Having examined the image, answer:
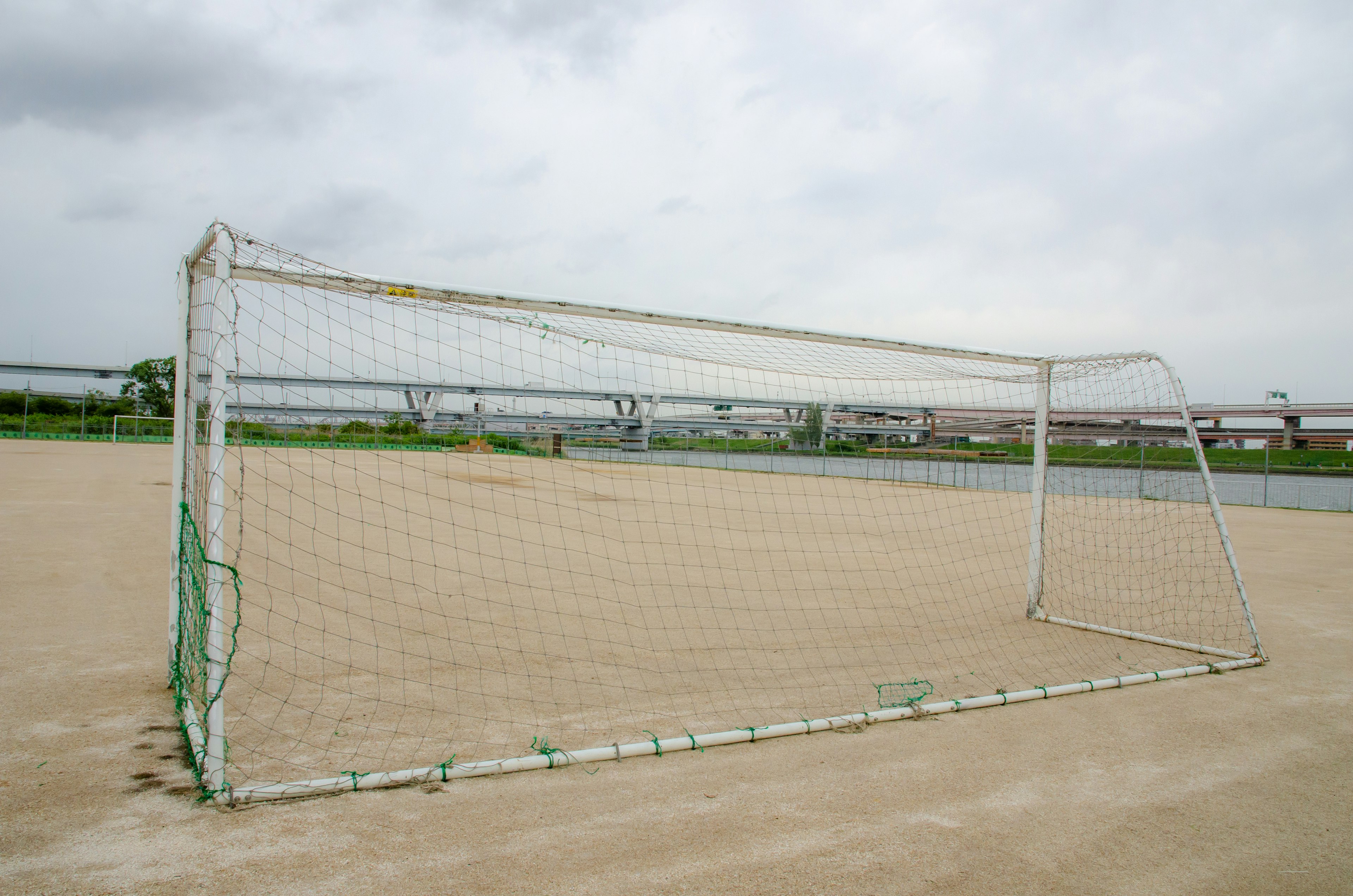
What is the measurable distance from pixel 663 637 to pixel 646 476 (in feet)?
63.7

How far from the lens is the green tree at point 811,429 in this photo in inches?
550

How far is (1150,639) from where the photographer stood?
5980 millimetres

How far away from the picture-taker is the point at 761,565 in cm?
900

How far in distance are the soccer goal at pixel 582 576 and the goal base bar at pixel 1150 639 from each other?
0.03 meters

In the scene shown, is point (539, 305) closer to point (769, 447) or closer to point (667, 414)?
point (667, 414)

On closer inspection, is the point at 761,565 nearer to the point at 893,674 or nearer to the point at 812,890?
the point at 893,674

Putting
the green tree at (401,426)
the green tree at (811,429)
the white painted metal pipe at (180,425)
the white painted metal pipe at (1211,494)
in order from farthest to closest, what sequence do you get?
the green tree at (811,429)
the green tree at (401,426)
the white painted metal pipe at (1211,494)
the white painted metal pipe at (180,425)

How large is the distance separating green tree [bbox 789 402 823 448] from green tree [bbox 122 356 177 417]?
5395 cm

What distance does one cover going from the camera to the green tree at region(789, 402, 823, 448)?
14.0 metres

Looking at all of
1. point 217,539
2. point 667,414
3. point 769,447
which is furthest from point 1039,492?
point 769,447

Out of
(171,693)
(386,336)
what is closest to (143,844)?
(171,693)

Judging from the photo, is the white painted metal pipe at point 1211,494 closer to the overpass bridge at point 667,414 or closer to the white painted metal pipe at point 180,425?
the overpass bridge at point 667,414

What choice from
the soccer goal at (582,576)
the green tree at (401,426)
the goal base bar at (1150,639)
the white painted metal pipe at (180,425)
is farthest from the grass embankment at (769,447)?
the goal base bar at (1150,639)

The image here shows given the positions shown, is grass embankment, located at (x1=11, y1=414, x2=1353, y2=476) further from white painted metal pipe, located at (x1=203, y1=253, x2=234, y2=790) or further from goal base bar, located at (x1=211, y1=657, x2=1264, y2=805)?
goal base bar, located at (x1=211, y1=657, x2=1264, y2=805)
